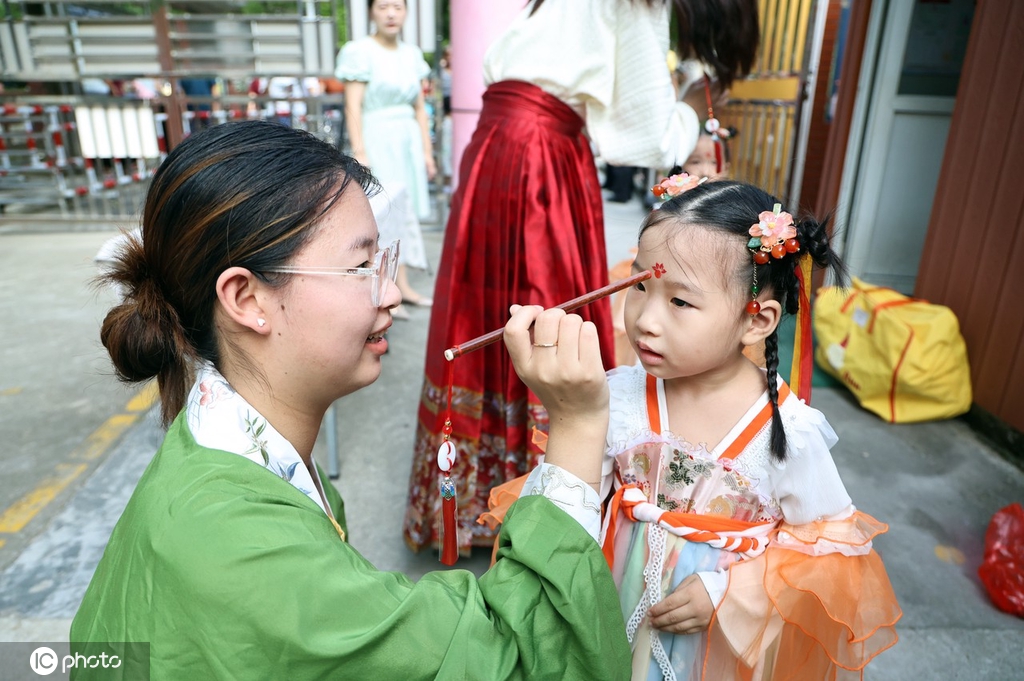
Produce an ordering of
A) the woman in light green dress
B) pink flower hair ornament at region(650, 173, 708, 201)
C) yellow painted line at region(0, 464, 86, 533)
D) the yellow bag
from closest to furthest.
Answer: pink flower hair ornament at region(650, 173, 708, 201), yellow painted line at region(0, 464, 86, 533), the yellow bag, the woman in light green dress

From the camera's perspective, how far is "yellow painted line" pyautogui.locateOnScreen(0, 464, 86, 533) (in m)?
2.43

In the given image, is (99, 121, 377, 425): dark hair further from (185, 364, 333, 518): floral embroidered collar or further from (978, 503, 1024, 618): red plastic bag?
(978, 503, 1024, 618): red plastic bag

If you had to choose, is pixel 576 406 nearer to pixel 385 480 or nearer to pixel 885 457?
pixel 385 480

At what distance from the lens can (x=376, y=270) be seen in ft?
3.51

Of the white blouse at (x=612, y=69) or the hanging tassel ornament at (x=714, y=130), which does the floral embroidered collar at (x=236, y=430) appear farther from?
the hanging tassel ornament at (x=714, y=130)

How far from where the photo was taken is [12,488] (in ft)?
8.64

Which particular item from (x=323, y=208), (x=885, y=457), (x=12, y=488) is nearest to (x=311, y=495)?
(x=323, y=208)

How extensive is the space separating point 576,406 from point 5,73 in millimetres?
8181

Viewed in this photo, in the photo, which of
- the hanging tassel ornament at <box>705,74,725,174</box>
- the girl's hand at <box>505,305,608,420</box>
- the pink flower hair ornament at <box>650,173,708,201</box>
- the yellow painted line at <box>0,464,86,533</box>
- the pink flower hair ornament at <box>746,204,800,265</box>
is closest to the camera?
the girl's hand at <box>505,305,608,420</box>

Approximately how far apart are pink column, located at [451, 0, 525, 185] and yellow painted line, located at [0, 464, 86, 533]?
2433 mm

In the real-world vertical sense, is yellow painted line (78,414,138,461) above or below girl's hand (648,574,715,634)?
below

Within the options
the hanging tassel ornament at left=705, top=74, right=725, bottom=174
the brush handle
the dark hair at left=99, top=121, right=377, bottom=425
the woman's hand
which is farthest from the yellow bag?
the dark hair at left=99, top=121, right=377, bottom=425

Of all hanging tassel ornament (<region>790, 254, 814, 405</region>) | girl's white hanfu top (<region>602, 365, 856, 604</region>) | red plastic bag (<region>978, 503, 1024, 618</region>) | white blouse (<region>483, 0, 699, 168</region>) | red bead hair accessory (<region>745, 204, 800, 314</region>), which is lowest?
red plastic bag (<region>978, 503, 1024, 618</region>)

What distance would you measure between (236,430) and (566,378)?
47cm
